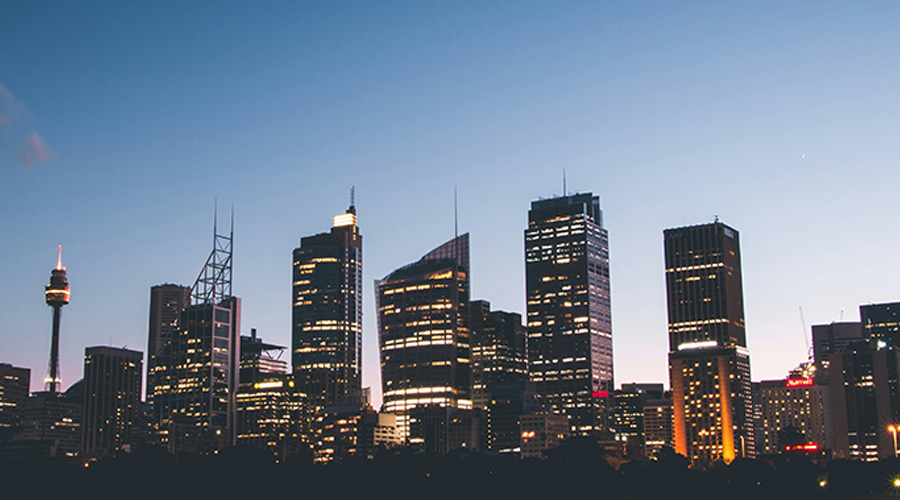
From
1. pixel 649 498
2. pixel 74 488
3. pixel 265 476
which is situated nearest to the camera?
pixel 74 488

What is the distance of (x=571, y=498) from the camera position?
7303 inches

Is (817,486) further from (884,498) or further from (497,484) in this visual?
(497,484)

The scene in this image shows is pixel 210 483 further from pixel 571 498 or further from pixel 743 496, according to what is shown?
pixel 743 496

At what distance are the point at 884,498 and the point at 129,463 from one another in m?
132

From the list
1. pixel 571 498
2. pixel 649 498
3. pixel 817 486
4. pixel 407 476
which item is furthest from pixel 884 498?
pixel 407 476

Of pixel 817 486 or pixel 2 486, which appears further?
pixel 817 486

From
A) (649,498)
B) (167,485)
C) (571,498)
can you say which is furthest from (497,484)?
(167,485)

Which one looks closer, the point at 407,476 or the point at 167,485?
the point at 167,485

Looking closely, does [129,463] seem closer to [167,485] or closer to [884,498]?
[167,485]

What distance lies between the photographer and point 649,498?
7613 inches

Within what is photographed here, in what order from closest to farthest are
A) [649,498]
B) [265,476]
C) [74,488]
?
[74,488] → [265,476] → [649,498]

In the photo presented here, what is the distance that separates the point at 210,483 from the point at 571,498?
202 feet

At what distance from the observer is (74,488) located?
6678 inches

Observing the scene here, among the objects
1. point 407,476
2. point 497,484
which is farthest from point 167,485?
point 497,484
